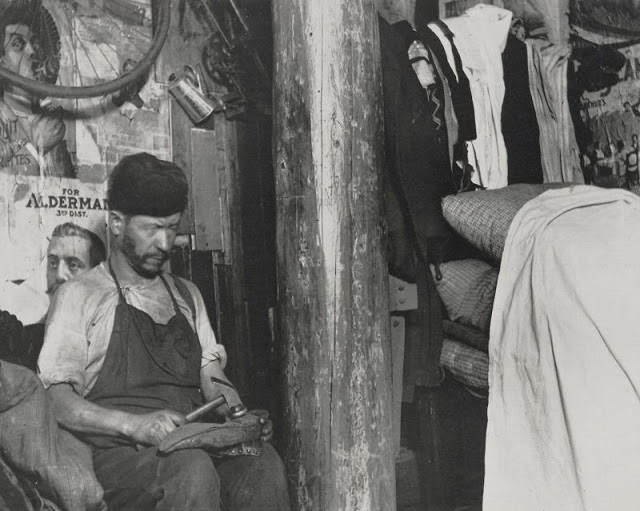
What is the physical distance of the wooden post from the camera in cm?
286

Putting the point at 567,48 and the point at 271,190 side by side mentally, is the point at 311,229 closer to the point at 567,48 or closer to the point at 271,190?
the point at 271,190

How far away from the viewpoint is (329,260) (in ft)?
9.44

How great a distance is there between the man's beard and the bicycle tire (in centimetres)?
47

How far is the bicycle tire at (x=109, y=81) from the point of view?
2609 millimetres

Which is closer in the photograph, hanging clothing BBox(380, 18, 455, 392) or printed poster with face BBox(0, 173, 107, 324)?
printed poster with face BBox(0, 173, 107, 324)

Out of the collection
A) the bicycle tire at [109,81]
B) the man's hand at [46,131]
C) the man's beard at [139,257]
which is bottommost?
the man's beard at [139,257]

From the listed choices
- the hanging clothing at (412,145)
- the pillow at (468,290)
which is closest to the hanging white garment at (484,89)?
the hanging clothing at (412,145)

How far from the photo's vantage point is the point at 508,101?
147 inches

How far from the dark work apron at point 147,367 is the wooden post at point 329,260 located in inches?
13.2

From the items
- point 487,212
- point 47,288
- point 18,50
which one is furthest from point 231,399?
point 18,50

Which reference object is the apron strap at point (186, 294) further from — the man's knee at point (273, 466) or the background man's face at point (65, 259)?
the man's knee at point (273, 466)

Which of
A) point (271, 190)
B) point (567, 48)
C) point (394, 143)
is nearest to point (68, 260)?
point (271, 190)

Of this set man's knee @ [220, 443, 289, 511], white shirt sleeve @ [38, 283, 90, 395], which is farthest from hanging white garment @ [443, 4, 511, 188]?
white shirt sleeve @ [38, 283, 90, 395]

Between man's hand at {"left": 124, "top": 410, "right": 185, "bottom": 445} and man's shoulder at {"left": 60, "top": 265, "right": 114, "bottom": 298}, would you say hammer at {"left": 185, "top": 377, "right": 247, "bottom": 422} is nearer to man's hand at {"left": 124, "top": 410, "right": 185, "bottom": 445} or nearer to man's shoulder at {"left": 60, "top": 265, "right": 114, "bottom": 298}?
man's hand at {"left": 124, "top": 410, "right": 185, "bottom": 445}
